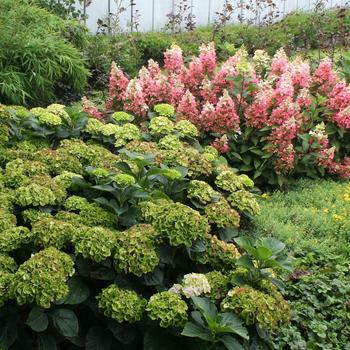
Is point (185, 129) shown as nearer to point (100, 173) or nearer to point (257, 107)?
point (257, 107)

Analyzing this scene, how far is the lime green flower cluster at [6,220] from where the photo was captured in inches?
108

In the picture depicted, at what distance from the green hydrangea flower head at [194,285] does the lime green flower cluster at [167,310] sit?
0.24 feet

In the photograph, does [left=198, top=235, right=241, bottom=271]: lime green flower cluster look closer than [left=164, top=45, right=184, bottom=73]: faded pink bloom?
Yes

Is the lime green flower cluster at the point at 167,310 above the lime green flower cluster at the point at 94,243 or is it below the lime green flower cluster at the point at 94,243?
below

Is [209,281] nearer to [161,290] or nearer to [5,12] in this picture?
[161,290]

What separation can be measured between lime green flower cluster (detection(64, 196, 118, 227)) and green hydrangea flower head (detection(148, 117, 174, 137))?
1344 millimetres

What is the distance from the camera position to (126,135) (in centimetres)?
412

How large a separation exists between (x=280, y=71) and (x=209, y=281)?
3282mm

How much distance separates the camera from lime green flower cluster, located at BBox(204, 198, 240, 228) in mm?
3137

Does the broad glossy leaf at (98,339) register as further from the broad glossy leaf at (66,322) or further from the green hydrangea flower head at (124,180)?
the green hydrangea flower head at (124,180)

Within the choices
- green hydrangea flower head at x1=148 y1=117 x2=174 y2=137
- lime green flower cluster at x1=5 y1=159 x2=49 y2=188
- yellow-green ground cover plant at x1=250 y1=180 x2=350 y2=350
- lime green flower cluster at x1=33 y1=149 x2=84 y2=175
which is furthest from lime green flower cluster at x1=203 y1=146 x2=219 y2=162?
lime green flower cluster at x1=5 y1=159 x2=49 y2=188

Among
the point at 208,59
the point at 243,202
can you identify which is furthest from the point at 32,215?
the point at 208,59

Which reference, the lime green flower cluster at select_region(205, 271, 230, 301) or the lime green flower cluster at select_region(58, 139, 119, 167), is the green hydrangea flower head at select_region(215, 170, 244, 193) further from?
the lime green flower cluster at select_region(205, 271, 230, 301)

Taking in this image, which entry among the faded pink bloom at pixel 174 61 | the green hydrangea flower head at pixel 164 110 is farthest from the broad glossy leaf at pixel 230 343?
the faded pink bloom at pixel 174 61
